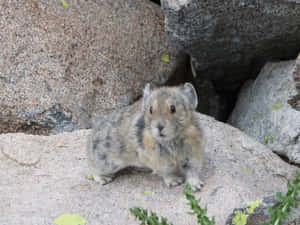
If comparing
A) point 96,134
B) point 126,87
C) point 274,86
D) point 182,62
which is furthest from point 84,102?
point 274,86

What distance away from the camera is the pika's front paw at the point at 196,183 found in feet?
15.8

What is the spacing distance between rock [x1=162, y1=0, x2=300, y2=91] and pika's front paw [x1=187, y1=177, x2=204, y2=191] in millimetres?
2263

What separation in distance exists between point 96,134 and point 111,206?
99 centimetres

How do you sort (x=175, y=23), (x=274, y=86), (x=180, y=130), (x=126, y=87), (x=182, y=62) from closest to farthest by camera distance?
1. (x=180, y=130)
2. (x=175, y=23)
3. (x=274, y=86)
4. (x=126, y=87)
5. (x=182, y=62)

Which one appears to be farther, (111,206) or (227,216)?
(111,206)

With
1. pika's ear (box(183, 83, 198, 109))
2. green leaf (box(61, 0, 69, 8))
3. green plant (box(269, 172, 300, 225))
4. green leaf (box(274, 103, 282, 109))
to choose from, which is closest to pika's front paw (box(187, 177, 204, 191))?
pika's ear (box(183, 83, 198, 109))

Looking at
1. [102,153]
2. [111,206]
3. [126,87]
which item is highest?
[126,87]

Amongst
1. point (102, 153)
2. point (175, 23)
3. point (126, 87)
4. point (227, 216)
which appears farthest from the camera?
point (126, 87)

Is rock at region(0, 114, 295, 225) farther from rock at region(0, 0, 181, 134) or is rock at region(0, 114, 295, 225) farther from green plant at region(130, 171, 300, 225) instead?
rock at region(0, 0, 181, 134)

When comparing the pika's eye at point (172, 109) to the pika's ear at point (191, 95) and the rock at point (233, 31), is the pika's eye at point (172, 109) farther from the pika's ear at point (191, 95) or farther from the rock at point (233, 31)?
the rock at point (233, 31)

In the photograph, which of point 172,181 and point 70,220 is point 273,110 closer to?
point 172,181

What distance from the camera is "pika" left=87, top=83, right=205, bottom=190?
446 centimetres

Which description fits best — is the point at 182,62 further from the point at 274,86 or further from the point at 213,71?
the point at 274,86

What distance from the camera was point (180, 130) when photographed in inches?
181
